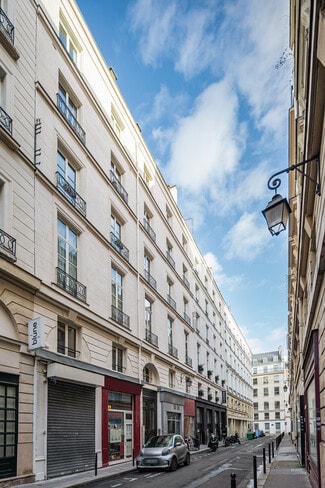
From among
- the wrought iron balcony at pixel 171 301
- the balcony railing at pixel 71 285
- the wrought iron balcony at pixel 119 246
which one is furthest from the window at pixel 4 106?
the wrought iron balcony at pixel 171 301

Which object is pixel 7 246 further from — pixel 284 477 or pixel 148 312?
pixel 148 312

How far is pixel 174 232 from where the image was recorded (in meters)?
36.2

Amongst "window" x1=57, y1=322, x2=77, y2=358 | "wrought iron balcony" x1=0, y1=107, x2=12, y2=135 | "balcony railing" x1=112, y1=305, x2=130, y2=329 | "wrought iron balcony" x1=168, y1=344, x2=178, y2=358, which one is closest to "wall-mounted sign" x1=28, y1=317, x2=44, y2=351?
"window" x1=57, y1=322, x2=77, y2=358

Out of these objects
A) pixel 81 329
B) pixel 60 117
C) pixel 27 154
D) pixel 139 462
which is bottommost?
pixel 139 462

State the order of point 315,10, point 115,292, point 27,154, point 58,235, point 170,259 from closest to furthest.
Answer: point 315,10, point 27,154, point 58,235, point 115,292, point 170,259

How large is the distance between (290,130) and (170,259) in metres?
20.3

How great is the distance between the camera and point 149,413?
25828 millimetres

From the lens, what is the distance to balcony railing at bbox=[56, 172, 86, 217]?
1752cm

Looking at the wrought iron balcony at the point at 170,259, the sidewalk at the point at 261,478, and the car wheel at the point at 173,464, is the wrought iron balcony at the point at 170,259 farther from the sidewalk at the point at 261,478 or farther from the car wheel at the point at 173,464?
the sidewalk at the point at 261,478

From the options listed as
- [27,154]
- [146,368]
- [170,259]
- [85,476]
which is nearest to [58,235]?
[27,154]

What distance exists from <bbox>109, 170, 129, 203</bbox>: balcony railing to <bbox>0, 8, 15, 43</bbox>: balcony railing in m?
8.90

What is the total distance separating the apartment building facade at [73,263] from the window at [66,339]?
68 mm

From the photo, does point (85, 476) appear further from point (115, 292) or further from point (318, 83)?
point (318, 83)

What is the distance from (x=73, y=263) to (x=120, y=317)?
5.11m
